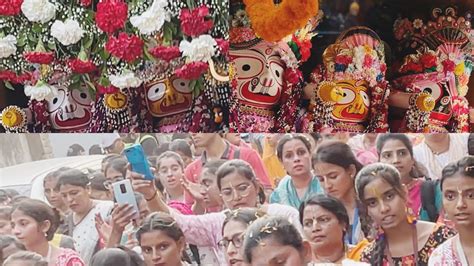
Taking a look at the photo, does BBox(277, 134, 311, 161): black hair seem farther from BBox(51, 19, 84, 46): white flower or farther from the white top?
BBox(51, 19, 84, 46): white flower

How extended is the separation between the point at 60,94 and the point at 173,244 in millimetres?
516

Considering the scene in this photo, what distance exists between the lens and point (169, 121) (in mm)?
1660

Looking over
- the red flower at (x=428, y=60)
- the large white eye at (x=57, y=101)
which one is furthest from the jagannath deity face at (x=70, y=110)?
the red flower at (x=428, y=60)

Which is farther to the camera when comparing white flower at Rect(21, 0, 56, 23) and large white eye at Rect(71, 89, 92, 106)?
large white eye at Rect(71, 89, 92, 106)

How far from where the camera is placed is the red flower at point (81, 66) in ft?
5.00

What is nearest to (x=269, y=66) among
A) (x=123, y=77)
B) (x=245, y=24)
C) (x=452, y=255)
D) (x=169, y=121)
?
(x=245, y=24)

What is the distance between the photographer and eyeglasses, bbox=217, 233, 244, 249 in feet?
4.34

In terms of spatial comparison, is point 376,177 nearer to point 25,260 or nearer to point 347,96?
point 347,96

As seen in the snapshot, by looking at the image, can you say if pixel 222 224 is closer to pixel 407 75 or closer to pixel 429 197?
pixel 429 197

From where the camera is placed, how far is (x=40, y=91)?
1577 millimetres

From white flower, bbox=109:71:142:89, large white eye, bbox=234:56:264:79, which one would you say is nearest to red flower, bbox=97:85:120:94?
white flower, bbox=109:71:142:89

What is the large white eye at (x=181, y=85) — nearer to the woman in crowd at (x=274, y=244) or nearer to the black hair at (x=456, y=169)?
the woman in crowd at (x=274, y=244)

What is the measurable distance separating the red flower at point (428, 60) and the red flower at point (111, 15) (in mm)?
871

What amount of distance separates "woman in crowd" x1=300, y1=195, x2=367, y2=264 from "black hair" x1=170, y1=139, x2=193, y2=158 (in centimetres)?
24
